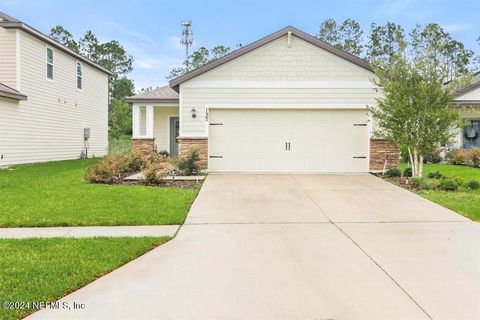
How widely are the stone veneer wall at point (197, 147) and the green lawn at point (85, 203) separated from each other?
3.56 meters

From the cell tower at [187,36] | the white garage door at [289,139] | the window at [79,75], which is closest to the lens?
the white garage door at [289,139]

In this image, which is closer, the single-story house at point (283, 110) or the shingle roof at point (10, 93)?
the single-story house at point (283, 110)

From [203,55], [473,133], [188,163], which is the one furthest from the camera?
[203,55]

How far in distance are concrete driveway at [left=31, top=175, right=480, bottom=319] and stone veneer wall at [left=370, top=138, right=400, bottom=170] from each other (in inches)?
219

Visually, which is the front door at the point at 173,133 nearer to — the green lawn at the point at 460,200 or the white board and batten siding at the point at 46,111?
the white board and batten siding at the point at 46,111

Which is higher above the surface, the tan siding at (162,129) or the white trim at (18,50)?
the white trim at (18,50)

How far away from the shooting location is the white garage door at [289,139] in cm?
1359

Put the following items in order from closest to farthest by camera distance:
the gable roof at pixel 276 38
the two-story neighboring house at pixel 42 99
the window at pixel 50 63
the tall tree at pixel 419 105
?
the tall tree at pixel 419 105 < the gable roof at pixel 276 38 < the two-story neighboring house at pixel 42 99 < the window at pixel 50 63

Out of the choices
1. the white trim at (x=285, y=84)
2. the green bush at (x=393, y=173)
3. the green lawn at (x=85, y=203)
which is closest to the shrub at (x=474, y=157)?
the green bush at (x=393, y=173)

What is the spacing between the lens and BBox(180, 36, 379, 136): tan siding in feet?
43.8

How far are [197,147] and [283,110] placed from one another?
10.4 ft

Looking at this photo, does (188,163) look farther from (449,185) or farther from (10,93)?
(10,93)

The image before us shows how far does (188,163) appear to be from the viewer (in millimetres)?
12523

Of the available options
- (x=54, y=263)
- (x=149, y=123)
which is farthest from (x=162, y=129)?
(x=54, y=263)
